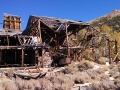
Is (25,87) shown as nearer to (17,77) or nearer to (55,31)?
(17,77)

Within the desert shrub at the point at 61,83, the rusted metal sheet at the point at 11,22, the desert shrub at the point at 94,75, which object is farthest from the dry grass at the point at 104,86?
the rusted metal sheet at the point at 11,22

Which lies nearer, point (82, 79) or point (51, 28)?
point (82, 79)

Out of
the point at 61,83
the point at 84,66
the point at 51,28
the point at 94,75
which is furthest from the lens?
the point at 51,28

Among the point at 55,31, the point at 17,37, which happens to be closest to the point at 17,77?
the point at 17,37

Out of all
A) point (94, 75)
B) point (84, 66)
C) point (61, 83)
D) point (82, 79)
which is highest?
point (84, 66)

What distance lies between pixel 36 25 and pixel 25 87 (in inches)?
525

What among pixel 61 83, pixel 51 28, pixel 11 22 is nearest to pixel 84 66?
pixel 61 83

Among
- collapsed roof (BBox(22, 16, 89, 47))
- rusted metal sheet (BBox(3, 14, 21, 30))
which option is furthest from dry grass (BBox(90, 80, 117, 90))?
rusted metal sheet (BBox(3, 14, 21, 30))

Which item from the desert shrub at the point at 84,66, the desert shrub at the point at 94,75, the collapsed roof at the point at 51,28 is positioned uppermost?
the collapsed roof at the point at 51,28

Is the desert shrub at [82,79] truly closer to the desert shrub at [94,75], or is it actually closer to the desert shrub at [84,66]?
the desert shrub at [94,75]

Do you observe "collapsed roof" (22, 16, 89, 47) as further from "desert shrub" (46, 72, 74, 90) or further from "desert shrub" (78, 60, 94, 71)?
"desert shrub" (46, 72, 74, 90)

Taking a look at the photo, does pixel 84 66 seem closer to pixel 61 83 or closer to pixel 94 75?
pixel 94 75

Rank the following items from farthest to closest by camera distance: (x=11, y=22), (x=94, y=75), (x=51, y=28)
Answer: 1. (x=11, y=22)
2. (x=51, y=28)
3. (x=94, y=75)

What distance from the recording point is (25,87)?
15.7 m
